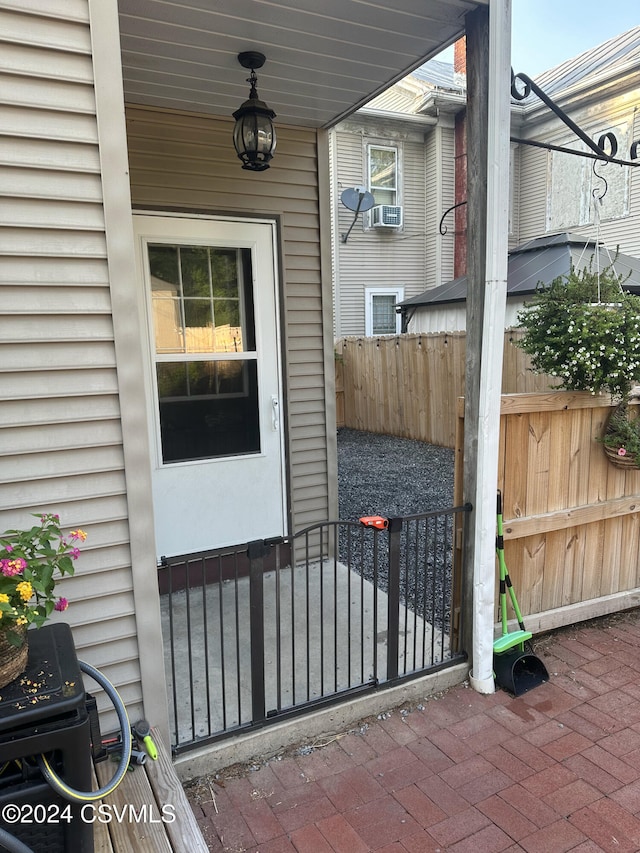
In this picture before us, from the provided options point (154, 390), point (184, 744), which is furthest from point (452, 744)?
point (154, 390)

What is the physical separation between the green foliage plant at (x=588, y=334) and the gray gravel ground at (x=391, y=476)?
249cm

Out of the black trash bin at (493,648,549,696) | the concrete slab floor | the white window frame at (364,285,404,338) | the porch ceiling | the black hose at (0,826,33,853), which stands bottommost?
the black trash bin at (493,648,549,696)

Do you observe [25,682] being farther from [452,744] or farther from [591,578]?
[591,578]

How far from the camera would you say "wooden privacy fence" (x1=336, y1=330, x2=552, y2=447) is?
729 cm

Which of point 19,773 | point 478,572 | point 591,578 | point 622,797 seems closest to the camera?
point 19,773

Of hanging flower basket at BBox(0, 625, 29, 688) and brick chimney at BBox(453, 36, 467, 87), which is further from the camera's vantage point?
brick chimney at BBox(453, 36, 467, 87)

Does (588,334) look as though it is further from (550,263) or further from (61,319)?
(550,263)

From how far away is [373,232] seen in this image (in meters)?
11.4

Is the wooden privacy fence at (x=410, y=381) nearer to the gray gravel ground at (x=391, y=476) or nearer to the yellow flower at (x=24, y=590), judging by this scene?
the gray gravel ground at (x=391, y=476)

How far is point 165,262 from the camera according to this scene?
3160 millimetres

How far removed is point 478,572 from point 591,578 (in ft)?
3.43

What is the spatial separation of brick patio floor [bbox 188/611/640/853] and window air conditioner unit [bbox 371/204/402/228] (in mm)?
10104

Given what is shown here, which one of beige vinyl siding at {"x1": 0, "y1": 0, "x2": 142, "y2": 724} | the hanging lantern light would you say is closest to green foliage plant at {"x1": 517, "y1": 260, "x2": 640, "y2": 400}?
the hanging lantern light

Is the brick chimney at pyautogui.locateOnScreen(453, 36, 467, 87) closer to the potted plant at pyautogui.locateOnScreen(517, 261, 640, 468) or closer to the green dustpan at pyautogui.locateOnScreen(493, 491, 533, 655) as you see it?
the potted plant at pyautogui.locateOnScreen(517, 261, 640, 468)
